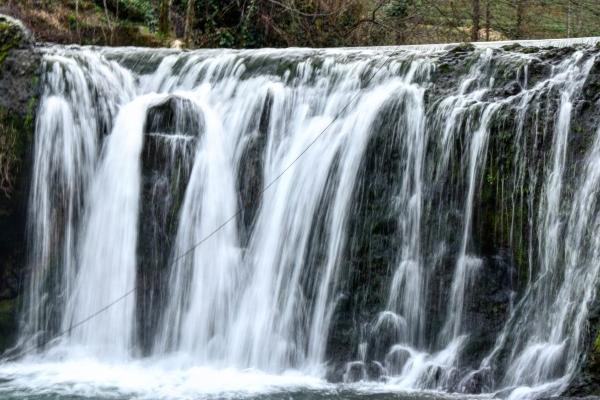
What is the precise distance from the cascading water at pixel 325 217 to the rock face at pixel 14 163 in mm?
167

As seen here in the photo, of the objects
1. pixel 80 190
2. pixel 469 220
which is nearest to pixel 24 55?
pixel 80 190

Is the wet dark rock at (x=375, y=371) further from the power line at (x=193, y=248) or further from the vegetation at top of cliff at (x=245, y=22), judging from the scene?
the vegetation at top of cliff at (x=245, y=22)

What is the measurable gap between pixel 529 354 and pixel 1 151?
6.20 metres

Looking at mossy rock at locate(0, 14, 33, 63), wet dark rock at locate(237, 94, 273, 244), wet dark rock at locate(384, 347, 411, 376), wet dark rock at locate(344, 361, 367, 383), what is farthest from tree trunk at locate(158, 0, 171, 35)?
wet dark rock at locate(384, 347, 411, 376)

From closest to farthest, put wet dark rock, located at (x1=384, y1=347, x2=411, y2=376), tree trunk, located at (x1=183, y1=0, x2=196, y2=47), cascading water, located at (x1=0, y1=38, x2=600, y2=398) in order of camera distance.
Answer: cascading water, located at (x1=0, y1=38, x2=600, y2=398) → wet dark rock, located at (x1=384, y1=347, x2=411, y2=376) → tree trunk, located at (x1=183, y1=0, x2=196, y2=47)

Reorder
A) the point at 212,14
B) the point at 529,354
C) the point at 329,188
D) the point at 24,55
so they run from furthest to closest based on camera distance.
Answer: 1. the point at 212,14
2. the point at 24,55
3. the point at 329,188
4. the point at 529,354

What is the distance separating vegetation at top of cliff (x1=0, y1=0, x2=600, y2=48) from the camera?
1416cm

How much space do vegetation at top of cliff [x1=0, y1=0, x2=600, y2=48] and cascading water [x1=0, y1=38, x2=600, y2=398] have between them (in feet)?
Answer: 13.8

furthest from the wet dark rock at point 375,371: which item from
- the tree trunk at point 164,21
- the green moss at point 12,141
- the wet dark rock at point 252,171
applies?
the tree trunk at point 164,21

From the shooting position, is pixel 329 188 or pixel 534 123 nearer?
pixel 534 123

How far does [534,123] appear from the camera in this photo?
7.52 meters

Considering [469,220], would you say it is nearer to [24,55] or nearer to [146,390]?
[146,390]

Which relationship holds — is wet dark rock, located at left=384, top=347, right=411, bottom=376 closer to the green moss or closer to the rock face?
the rock face

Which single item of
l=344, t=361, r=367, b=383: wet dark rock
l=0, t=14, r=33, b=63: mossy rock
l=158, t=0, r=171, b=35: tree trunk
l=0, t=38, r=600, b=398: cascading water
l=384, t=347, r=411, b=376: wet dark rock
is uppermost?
l=158, t=0, r=171, b=35: tree trunk
